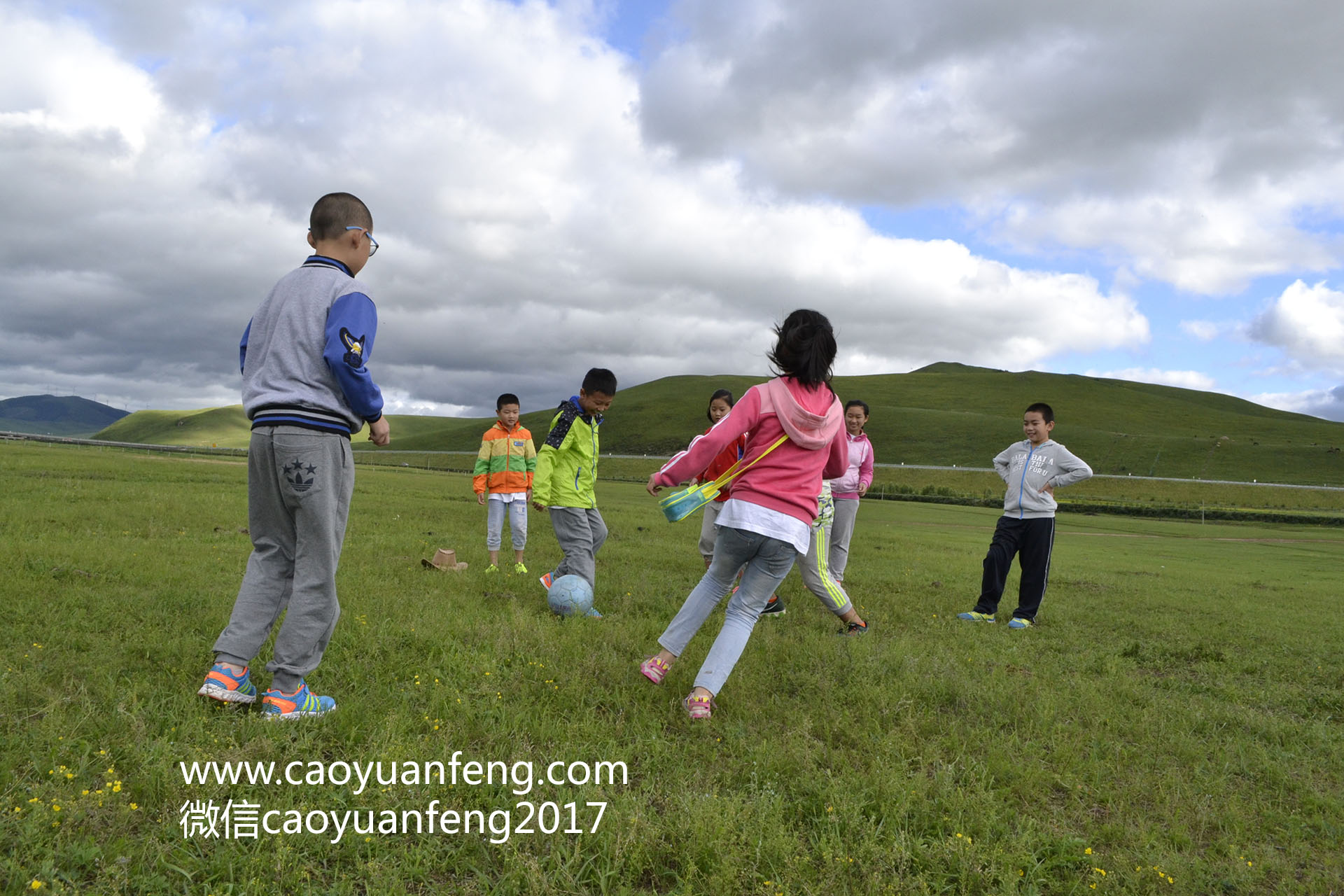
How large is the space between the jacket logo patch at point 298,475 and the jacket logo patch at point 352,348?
64 centimetres

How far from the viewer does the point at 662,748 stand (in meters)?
4.45

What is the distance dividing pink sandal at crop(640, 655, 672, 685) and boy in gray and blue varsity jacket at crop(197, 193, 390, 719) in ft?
6.76

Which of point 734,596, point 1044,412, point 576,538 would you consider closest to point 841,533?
point 1044,412

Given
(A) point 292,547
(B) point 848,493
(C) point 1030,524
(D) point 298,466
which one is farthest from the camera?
(B) point 848,493

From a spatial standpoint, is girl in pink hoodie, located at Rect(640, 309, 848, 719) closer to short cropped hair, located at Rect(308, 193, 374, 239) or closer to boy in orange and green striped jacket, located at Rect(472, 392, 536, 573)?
short cropped hair, located at Rect(308, 193, 374, 239)

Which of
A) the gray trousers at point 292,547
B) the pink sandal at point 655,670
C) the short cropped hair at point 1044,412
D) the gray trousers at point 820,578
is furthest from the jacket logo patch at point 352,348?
the short cropped hair at point 1044,412

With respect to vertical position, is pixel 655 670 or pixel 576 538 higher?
pixel 576 538

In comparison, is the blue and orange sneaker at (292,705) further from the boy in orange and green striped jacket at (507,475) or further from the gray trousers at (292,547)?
the boy in orange and green striped jacket at (507,475)

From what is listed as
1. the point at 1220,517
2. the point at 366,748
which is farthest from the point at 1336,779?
the point at 1220,517

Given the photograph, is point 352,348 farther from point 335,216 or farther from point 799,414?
point 799,414

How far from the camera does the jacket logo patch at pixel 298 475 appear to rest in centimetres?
421

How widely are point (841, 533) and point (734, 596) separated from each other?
5.05 m

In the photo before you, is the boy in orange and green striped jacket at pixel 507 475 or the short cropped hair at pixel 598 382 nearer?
the short cropped hair at pixel 598 382

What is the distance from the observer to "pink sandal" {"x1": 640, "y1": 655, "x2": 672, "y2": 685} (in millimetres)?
5250
